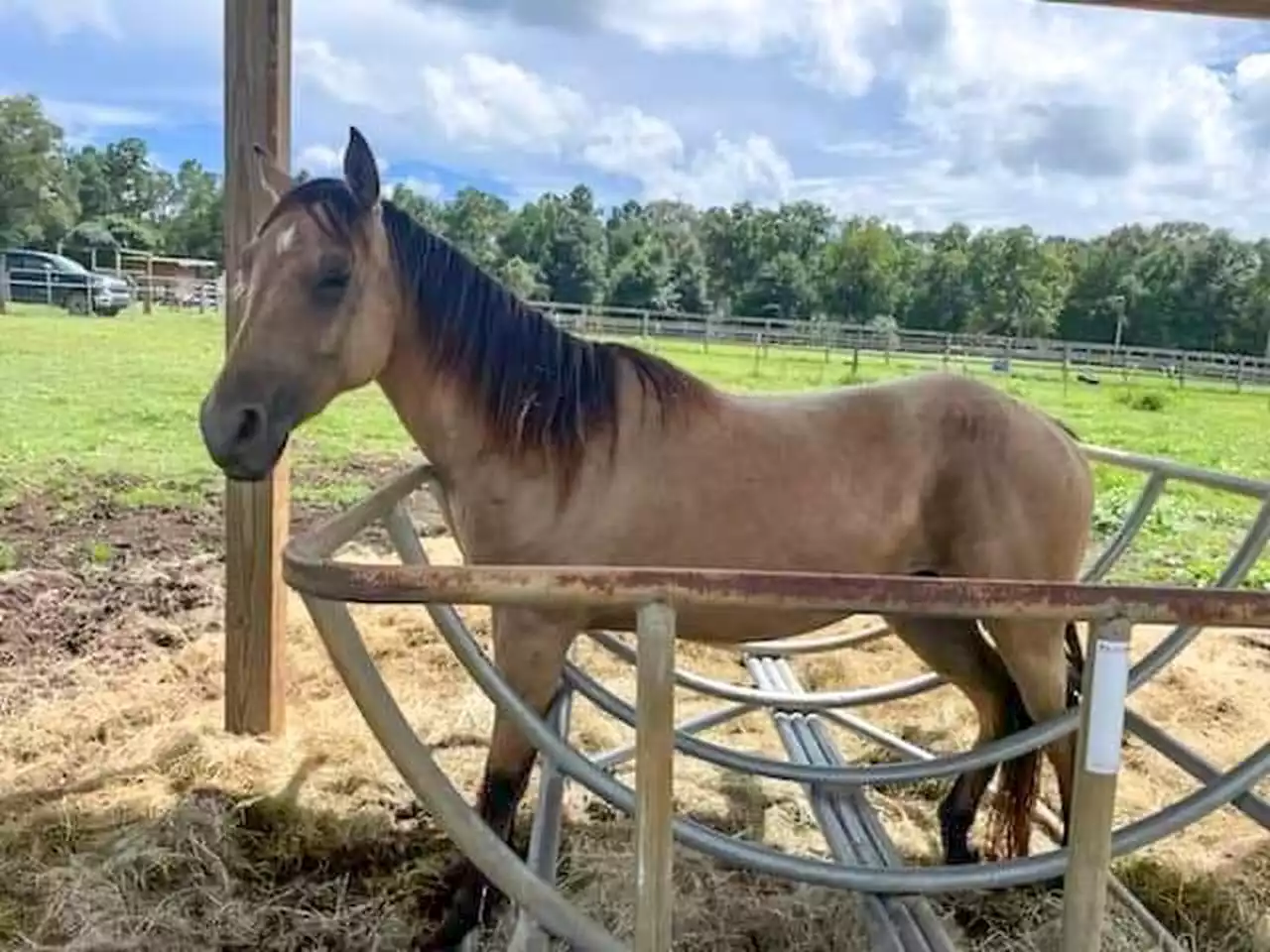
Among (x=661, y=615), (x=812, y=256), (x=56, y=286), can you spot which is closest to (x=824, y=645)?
(x=661, y=615)

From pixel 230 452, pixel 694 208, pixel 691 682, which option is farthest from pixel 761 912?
pixel 694 208

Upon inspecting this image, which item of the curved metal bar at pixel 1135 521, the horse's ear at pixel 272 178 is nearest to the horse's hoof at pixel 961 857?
the curved metal bar at pixel 1135 521

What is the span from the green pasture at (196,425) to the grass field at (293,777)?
0.23 ft

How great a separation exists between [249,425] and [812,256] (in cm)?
2416

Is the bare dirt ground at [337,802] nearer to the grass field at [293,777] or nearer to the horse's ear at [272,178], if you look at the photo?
the grass field at [293,777]

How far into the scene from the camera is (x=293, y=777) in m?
2.65

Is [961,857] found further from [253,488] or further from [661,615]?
[253,488]

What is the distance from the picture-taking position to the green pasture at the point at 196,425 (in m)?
5.52

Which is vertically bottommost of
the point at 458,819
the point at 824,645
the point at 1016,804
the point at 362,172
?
the point at 1016,804

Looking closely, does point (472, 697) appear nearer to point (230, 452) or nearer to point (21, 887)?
point (21, 887)

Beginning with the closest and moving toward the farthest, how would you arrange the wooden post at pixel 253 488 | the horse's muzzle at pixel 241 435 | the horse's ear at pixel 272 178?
the horse's muzzle at pixel 241 435 → the horse's ear at pixel 272 178 → the wooden post at pixel 253 488

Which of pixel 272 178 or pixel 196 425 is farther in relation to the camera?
pixel 196 425

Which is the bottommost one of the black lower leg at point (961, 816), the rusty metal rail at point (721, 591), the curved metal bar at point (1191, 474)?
the black lower leg at point (961, 816)

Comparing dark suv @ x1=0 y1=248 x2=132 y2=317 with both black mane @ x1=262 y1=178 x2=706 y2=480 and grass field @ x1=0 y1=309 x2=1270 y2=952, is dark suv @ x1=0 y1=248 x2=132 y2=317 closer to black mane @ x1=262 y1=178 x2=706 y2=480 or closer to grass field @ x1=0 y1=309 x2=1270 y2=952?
grass field @ x1=0 y1=309 x2=1270 y2=952
